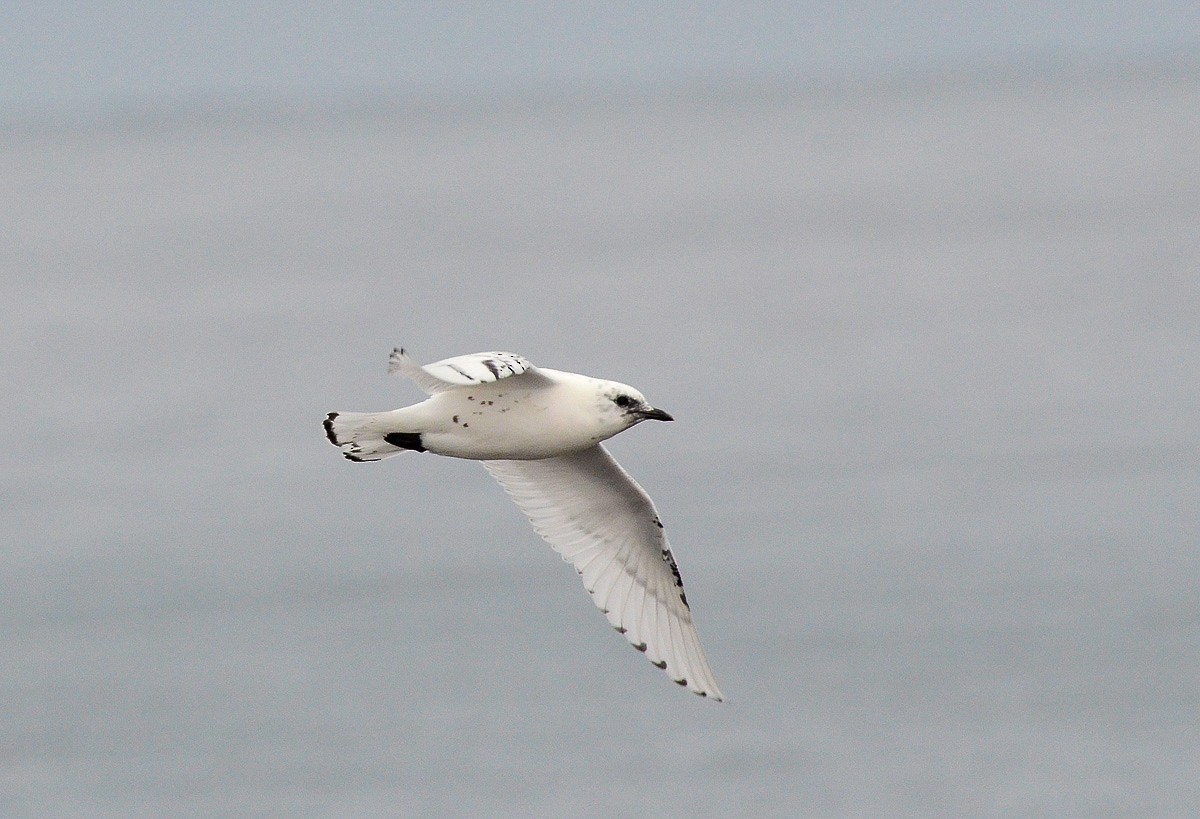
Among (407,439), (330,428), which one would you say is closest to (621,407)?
(407,439)

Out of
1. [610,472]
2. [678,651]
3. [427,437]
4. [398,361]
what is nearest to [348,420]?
[427,437]

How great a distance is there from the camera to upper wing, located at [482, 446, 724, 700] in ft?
46.4

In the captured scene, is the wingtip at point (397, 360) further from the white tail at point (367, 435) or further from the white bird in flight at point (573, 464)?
the white tail at point (367, 435)

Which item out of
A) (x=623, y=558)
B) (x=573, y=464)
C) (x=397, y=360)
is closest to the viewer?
(x=397, y=360)

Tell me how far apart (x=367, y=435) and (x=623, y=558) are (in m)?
2.80

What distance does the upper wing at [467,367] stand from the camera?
10.3 meters

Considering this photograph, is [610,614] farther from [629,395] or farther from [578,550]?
[629,395]

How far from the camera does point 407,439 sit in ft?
40.1

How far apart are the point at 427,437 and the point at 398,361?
130 cm

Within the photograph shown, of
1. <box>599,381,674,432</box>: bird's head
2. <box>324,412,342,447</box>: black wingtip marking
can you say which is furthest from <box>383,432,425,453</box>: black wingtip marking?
<box>599,381,674,432</box>: bird's head

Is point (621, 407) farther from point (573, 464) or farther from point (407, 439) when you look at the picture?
point (573, 464)

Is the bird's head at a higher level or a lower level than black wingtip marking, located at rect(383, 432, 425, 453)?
higher

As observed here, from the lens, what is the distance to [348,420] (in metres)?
12.2

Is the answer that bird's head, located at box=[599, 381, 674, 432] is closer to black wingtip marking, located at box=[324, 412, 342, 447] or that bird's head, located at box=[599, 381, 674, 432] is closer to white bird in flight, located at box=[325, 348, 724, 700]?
white bird in flight, located at box=[325, 348, 724, 700]
